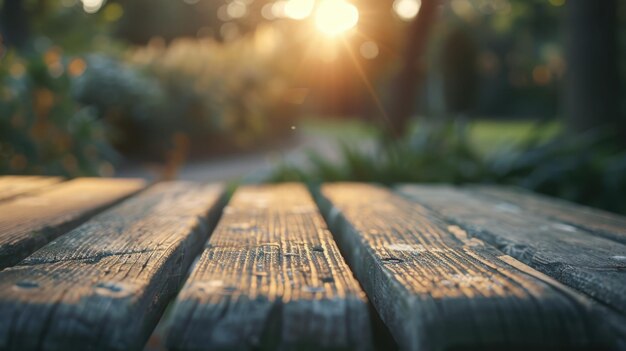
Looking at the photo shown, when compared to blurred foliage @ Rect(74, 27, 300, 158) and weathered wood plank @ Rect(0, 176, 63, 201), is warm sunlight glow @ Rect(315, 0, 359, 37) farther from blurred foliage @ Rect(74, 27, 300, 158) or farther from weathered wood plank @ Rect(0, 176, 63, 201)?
blurred foliage @ Rect(74, 27, 300, 158)

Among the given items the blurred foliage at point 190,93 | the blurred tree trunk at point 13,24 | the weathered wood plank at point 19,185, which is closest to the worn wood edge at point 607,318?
the weathered wood plank at point 19,185

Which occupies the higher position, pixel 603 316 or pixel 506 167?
pixel 603 316

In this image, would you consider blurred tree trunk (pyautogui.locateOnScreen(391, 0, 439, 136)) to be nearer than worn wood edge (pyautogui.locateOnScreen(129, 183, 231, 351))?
No

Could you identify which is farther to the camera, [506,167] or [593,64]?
[593,64]

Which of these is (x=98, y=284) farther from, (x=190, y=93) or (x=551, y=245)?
(x=190, y=93)

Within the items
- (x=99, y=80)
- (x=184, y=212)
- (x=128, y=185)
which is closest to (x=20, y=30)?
(x=99, y=80)

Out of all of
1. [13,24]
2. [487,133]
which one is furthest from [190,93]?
[487,133]

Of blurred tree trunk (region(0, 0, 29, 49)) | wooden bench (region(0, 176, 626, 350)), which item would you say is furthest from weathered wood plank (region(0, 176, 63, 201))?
blurred tree trunk (region(0, 0, 29, 49))
